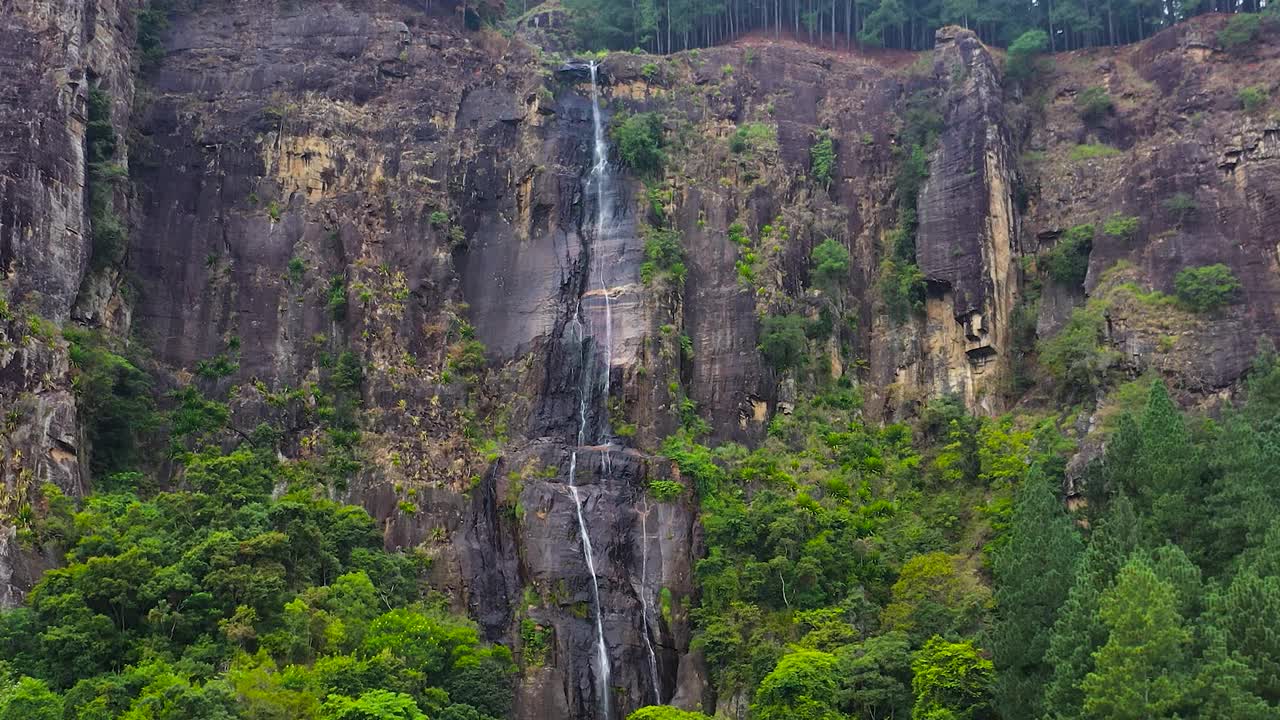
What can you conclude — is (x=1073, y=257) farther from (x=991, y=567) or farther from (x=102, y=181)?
(x=102, y=181)

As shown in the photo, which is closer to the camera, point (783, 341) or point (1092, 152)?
point (783, 341)

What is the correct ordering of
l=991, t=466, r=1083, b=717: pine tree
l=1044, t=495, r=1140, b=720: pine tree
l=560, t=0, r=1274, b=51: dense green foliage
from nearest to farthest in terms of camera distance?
1. l=1044, t=495, r=1140, b=720: pine tree
2. l=991, t=466, r=1083, b=717: pine tree
3. l=560, t=0, r=1274, b=51: dense green foliage

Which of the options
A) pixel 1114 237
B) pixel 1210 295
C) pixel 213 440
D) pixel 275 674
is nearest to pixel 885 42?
pixel 1114 237

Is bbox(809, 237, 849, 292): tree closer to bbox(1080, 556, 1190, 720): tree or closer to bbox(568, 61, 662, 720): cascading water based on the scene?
A: bbox(568, 61, 662, 720): cascading water

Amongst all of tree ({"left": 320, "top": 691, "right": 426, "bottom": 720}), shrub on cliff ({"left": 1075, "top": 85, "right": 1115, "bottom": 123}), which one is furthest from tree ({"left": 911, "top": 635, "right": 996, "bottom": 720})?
shrub on cliff ({"left": 1075, "top": 85, "right": 1115, "bottom": 123})

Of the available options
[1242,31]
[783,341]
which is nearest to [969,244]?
[783,341]

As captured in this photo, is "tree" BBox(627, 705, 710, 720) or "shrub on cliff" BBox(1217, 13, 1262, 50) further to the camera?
"shrub on cliff" BBox(1217, 13, 1262, 50)

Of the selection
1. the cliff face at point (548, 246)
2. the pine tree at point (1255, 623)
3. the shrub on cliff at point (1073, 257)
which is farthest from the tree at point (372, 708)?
the shrub on cliff at point (1073, 257)
